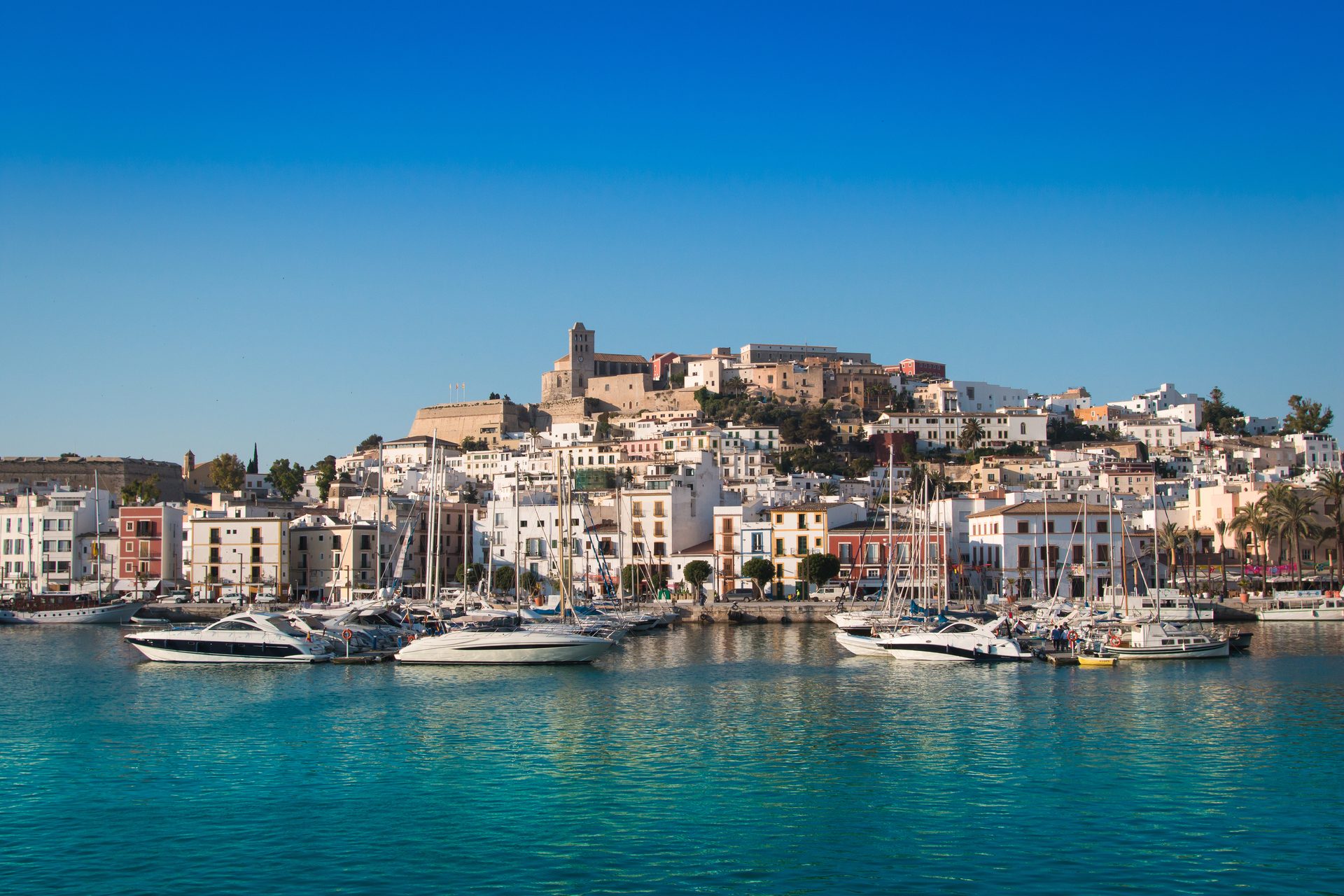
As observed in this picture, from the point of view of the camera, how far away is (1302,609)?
64688 mm

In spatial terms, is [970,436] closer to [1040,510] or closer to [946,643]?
[1040,510]

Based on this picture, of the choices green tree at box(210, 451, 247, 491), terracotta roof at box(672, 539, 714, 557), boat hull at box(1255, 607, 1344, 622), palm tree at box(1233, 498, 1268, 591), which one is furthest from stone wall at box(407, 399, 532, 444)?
boat hull at box(1255, 607, 1344, 622)

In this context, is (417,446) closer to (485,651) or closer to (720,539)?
(720,539)

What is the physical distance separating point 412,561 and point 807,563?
79.2 ft

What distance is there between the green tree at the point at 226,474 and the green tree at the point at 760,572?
6025 cm

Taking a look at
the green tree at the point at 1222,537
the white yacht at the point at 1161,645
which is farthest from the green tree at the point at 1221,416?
the white yacht at the point at 1161,645

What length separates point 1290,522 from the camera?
230 ft

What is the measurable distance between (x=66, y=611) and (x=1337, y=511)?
6680cm

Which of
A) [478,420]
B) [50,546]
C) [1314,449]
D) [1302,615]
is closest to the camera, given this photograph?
[1302,615]

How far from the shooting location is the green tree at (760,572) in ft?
220

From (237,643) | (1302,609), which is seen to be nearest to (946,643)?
(237,643)

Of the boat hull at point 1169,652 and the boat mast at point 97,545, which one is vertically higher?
the boat mast at point 97,545

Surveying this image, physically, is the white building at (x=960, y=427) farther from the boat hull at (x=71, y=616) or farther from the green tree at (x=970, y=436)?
the boat hull at (x=71, y=616)

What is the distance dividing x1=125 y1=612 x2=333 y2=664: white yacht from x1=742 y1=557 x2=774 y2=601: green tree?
95.8 feet
